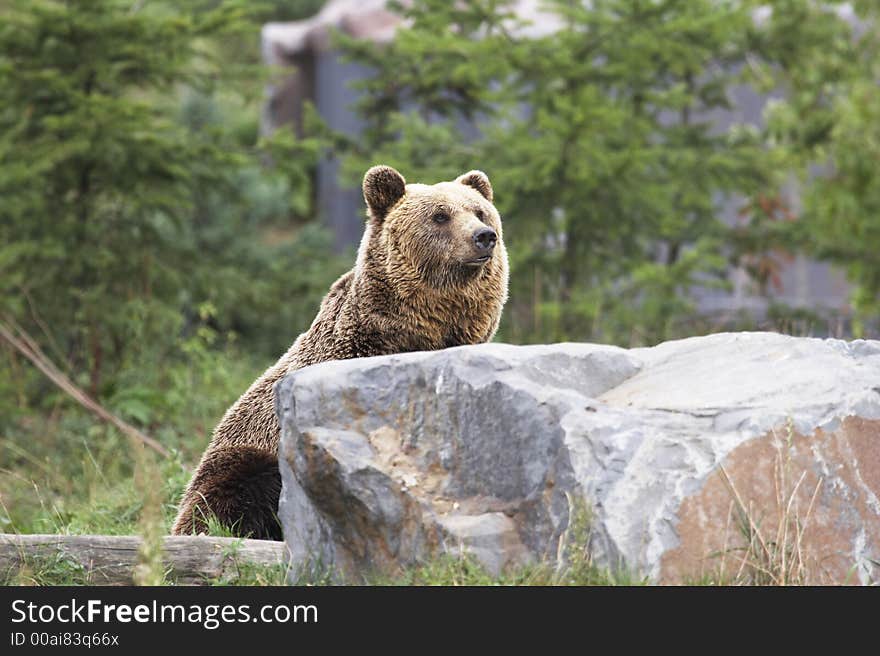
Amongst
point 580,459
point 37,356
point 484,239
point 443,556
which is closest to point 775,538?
point 580,459

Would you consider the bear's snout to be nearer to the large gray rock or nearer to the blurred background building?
the large gray rock

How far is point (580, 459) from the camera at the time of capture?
148 inches

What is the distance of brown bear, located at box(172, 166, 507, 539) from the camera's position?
506cm

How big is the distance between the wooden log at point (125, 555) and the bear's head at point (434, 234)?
131 centimetres

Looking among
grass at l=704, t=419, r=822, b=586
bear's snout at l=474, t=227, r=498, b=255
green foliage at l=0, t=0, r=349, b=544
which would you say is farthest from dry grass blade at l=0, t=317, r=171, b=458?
grass at l=704, t=419, r=822, b=586

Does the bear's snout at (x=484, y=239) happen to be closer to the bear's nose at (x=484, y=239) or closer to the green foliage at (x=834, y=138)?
the bear's nose at (x=484, y=239)

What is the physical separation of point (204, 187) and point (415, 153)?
202 centimetres

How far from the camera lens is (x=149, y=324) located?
10.3 m

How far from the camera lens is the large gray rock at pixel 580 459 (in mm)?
3715

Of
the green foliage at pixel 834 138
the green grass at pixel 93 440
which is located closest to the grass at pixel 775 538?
the green grass at pixel 93 440

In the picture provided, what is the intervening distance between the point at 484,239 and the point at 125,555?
1849 millimetres

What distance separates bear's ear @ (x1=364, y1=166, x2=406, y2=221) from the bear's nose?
44 centimetres
